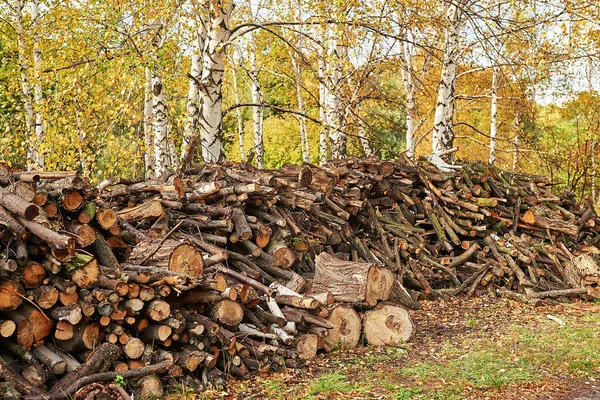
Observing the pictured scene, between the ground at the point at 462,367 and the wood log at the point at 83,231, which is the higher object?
the wood log at the point at 83,231

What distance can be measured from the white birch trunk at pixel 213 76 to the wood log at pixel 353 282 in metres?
4.01

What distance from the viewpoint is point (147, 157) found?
51.3 ft

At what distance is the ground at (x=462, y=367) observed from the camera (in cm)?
594

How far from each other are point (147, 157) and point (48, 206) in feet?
31.9

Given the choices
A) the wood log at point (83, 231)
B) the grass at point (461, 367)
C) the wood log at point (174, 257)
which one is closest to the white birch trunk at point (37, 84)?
the wood log at point (174, 257)

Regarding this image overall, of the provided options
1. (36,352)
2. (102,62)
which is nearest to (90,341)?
(36,352)

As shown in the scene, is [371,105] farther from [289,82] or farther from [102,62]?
[102,62]

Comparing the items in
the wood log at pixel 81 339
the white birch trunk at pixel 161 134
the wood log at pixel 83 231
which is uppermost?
the white birch trunk at pixel 161 134

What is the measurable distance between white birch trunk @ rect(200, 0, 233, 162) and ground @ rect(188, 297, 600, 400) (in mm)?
4627

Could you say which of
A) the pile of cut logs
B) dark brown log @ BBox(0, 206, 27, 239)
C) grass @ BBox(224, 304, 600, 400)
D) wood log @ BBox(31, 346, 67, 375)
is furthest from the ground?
dark brown log @ BBox(0, 206, 27, 239)

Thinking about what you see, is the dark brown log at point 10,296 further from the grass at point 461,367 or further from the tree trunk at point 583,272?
the tree trunk at point 583,272

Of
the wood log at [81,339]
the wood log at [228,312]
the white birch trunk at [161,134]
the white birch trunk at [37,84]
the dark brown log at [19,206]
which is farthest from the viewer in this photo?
the white birch trunk at [161,134]

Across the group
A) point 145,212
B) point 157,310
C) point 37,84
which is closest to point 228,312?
point 157,310

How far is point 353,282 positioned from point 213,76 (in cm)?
499
